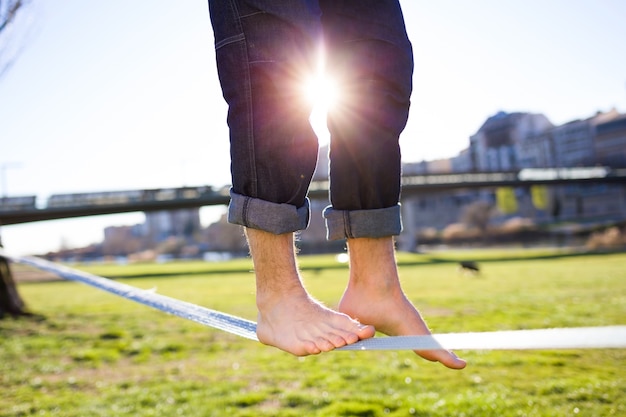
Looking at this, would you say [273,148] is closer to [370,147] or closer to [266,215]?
[266,215]

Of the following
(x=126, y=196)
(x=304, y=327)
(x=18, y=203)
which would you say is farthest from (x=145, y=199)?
(x=304, y=327)

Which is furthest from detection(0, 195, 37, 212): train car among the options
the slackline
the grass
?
the slackline

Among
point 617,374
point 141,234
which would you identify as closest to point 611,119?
point 617,374

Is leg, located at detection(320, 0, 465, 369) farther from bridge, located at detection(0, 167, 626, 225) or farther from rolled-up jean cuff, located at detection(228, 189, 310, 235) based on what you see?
bridge, located at detection(0, 167, 626, 225)

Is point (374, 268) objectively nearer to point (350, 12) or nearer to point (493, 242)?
point (350, 12)

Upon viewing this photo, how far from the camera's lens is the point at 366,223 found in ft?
4.28

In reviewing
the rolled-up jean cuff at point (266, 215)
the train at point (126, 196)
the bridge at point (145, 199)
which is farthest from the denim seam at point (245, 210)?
the train at point (126, 196)

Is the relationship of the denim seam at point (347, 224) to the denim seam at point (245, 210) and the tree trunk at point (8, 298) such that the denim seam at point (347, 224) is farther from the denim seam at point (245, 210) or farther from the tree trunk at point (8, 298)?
the tree trunk at point (8, 298)

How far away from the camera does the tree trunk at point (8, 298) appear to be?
8.34 m

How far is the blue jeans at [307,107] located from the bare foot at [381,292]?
6cm

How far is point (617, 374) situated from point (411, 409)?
154 centimetres

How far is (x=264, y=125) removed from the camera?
115 centimetres

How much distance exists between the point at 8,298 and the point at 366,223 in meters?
8.93

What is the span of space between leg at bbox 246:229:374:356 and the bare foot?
0.17 m
